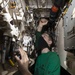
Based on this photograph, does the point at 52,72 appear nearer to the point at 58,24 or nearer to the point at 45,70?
the point at 45,70

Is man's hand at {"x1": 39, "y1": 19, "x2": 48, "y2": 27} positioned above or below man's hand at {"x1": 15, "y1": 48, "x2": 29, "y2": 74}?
above

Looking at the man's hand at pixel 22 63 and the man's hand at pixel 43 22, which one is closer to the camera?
the man's hand at pixel 22 63

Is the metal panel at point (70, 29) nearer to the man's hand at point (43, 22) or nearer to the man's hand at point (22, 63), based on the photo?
the man's hand at point (22, 63)

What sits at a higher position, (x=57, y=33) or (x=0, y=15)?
(x=0, y=15)

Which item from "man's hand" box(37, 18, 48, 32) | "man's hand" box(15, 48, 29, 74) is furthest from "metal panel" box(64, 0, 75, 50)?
"man's hand" box(37, 18, 48, 32)

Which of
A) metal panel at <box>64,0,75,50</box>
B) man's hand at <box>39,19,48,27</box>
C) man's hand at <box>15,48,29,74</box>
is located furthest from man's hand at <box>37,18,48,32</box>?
man's hand at <box>15,48,29,74</box>

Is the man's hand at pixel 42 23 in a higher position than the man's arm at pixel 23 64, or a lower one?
higher

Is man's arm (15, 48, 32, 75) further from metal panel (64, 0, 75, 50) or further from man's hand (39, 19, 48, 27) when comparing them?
man's hand (39, 19, 48, 27)

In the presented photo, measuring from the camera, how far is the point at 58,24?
3.21 meters

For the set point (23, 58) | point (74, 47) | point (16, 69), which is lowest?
point (16, 69)

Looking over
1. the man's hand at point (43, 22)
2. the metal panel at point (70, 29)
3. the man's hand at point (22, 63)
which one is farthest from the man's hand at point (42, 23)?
the man's hand at point (22, 63)

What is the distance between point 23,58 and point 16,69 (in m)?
0.21

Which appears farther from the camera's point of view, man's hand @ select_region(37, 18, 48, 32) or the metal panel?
man's hand @ select_region(37, 18, 48, 32)

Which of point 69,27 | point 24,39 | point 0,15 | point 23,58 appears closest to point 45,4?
point 24,39
